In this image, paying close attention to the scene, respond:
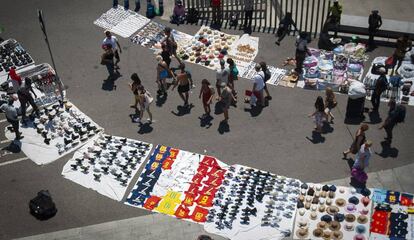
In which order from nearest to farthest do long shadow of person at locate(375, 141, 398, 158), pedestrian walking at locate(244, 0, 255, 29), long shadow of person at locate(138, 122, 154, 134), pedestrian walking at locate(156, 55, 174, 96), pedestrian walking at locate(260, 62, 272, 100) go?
long shadow of person at locate(375, 141, 398, 158) → long shadow of person at locate(138, 122, 154, 134) → pedestrian walking at locate(260, 62, 272, 100) → pedestrian walking at locate(156, 55, 174, 96) → pedestrian walking at locate(244, 0, 255, 29)

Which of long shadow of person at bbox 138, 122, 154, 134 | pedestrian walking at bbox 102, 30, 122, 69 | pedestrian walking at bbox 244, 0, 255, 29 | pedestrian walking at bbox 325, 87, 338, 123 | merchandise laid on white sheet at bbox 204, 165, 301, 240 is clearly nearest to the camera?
merchandise laid on white sheet at bbox 204, 165, 301, 240

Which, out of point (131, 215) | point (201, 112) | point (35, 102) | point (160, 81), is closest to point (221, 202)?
point (131, 215)

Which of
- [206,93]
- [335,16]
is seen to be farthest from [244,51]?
[206,93]

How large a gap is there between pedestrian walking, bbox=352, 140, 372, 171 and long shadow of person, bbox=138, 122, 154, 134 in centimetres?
794

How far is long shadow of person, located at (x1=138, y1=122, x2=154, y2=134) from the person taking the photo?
22.0m

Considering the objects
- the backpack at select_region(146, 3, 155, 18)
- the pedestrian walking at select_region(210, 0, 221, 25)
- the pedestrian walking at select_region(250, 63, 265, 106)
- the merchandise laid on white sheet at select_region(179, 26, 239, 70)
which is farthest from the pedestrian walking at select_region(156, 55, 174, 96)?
the backpack at select_region(146, 3, 155, 18)

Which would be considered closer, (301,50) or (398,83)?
(398,83)

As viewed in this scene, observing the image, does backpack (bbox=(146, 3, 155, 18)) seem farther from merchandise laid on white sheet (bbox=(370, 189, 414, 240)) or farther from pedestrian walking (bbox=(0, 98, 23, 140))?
merchandise laid on white sheet (bbox=(370, 189, 414, 240))

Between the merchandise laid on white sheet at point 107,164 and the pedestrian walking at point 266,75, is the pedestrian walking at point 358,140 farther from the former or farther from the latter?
the merchandise laid on white sheet at point 107,164

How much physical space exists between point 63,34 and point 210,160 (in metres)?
12.0

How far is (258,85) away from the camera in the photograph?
22109mm

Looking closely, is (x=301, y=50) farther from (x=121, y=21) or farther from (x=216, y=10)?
(x=121, y=21)

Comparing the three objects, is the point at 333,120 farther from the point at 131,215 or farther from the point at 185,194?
the point at 131,215

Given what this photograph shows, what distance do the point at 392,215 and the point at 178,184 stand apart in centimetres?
713
